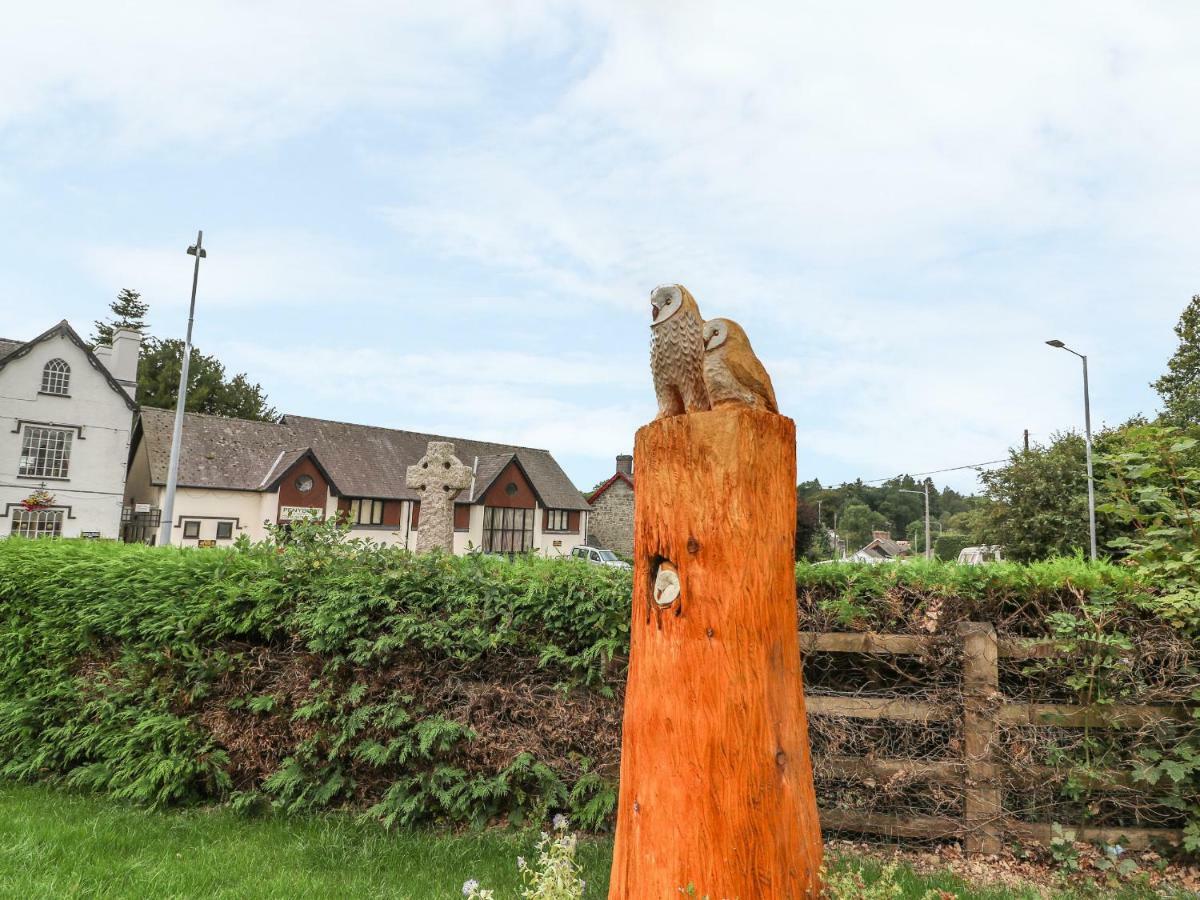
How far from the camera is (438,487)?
11.1 metres

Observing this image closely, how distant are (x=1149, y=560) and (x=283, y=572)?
598cm

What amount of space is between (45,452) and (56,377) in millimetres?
3013

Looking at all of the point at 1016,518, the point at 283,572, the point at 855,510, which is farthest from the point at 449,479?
the point at 855,510

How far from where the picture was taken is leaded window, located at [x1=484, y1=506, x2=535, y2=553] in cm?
4119

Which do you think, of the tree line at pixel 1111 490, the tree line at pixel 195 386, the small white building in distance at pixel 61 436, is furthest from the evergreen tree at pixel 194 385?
the tree line at pixel 1111 490

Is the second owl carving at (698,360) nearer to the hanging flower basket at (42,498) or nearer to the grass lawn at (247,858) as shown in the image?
the grass lawn at (247,858)

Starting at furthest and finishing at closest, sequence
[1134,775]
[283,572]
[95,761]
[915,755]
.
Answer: [95,761], [283,572], [915,755], [1134,775]

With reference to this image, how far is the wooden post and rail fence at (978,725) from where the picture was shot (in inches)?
171

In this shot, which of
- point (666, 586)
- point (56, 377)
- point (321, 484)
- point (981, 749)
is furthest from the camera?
point (321, 484)

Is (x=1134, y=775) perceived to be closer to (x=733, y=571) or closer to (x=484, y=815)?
(x=733, y=571)

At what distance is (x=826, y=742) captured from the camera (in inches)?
183

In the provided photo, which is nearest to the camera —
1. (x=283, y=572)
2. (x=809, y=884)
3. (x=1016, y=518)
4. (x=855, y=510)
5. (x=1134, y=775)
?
(x=809, y=884)

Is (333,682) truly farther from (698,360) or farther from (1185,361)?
(1185,361)

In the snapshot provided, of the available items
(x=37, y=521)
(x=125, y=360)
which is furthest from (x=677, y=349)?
(x=125, y=360)
